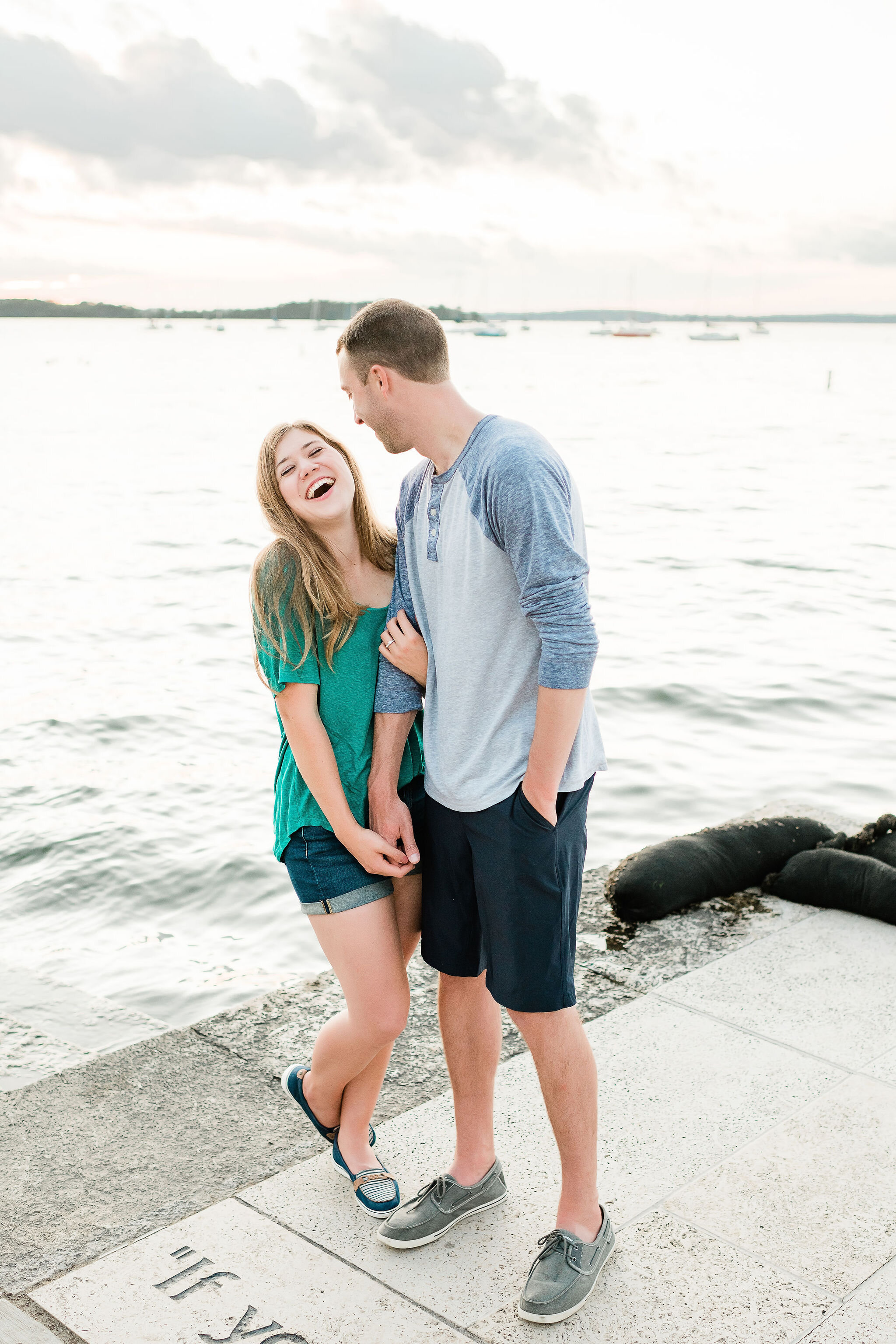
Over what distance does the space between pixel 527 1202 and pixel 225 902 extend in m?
4.43

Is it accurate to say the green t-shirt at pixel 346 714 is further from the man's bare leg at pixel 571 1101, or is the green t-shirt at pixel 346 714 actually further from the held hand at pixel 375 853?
the man's bare leg at pixel 571 1101

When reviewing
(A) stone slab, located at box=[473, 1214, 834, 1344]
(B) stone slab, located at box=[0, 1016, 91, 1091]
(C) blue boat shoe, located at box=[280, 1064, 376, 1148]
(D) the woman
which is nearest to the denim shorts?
(D) the woman

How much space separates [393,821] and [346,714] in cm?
26

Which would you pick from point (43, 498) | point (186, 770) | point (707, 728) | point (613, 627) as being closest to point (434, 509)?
point (186, 770)

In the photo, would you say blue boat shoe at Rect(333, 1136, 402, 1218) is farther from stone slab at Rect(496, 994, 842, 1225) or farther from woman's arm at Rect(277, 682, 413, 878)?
woman's arm at Rect(277, 682, 413, 878)

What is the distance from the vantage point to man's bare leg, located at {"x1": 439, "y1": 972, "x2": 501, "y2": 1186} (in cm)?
268

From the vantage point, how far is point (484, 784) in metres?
2.39

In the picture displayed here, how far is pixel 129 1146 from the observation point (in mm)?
3004

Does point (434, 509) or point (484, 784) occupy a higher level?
point (434, 509)

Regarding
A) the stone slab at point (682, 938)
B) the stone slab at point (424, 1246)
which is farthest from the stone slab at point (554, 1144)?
the stone slab at point (682, 938)

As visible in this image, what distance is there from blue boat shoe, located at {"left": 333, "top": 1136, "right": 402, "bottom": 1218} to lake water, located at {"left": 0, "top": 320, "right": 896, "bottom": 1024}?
9.70ft

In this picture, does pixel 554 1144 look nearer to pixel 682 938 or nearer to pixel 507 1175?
pixel 507 1175


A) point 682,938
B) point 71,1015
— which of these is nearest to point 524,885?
point 682,938

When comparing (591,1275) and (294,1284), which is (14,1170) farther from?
(591,1275)
